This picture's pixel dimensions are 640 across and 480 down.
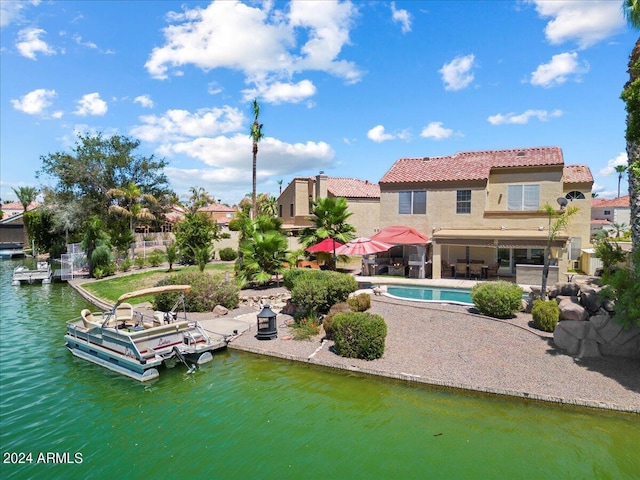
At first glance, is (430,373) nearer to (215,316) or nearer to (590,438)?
(590,438)

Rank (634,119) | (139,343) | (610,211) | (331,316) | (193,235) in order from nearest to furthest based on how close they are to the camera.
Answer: (634,119) → (139,343) → (331,316) → (193,235) → (610,211)

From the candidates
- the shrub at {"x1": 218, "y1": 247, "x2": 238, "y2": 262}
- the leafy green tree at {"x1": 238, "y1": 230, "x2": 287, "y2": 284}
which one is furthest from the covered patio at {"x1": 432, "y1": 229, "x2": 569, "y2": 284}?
the shrub at {"x1": 218, "y1": 247, "x2": 238, "y2": 262}

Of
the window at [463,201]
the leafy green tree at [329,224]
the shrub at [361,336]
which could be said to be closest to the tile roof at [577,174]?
the window at [463,201]

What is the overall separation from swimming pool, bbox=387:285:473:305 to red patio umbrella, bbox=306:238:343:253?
4.07 metres

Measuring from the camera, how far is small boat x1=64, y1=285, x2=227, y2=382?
40.2ft

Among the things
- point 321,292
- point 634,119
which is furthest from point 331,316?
point 634,119

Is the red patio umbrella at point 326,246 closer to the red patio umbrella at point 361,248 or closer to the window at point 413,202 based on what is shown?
the red patio umbrella at point 361,248

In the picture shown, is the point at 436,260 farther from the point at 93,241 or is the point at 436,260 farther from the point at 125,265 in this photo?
the point at 93,241

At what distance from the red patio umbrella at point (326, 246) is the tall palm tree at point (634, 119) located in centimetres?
1422

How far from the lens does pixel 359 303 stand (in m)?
16.6

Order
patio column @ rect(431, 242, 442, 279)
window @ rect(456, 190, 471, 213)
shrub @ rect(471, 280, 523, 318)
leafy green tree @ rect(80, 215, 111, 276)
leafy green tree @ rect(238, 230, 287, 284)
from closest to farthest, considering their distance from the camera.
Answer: shrub @ rect(471, 280, 523, 318), leafy green tree @ rect(238, 230, 287, 284), patio column @ rect(431, 242, 442, 279), window @ rect(456, 190, 471, 213), leafy green tree @ rect(80, 215, 111, 276)

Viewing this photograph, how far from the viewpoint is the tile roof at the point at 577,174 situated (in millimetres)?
28922

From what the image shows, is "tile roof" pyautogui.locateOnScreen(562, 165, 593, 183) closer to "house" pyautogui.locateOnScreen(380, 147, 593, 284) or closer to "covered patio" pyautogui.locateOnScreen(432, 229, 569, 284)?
"house" pyautogui.locateOnScreen(380, 147, 593, 284)

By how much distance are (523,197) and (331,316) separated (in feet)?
58.8
